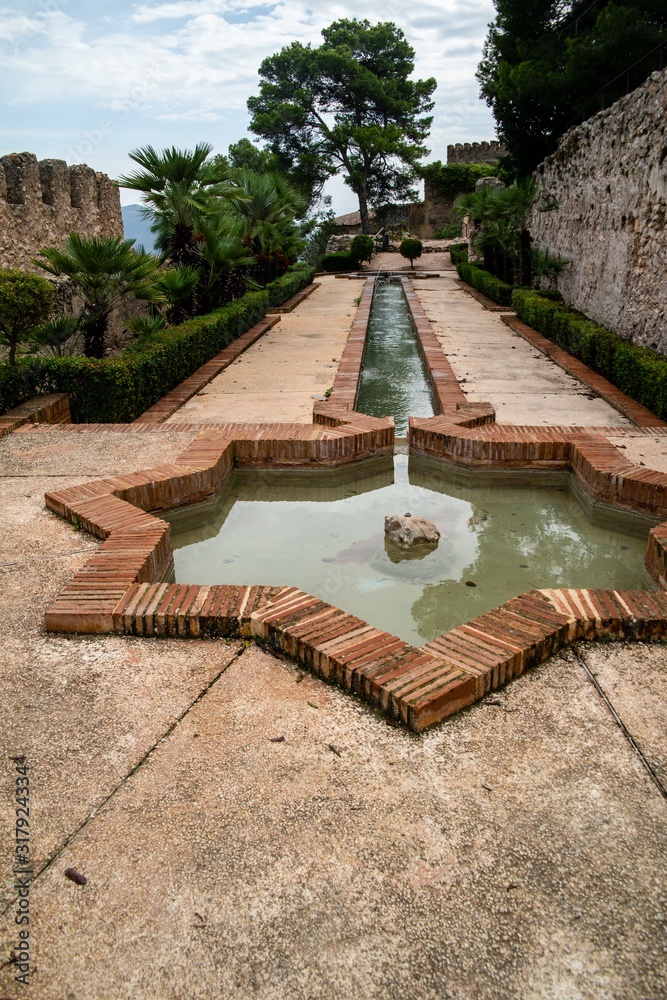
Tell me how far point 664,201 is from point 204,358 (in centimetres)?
594

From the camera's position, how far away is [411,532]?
4.32 m

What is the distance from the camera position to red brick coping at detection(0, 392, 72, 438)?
6336 mm

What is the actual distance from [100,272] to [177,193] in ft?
13.7

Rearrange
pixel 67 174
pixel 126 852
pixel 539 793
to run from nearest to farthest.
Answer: pixel 126 852, pixel 539 793, pixel 67 174

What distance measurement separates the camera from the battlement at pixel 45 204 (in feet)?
37.1

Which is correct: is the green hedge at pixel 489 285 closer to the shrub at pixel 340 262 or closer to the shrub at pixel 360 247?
the shrub at pixel 360 247

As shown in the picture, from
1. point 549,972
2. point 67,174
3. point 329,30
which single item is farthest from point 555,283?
point 329,30

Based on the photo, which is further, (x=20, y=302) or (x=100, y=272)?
(x=100, y=272)

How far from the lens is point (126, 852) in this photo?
2.01m

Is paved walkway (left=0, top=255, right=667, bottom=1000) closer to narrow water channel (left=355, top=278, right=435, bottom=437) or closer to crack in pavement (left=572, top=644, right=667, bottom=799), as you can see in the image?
crack in pavement (left=572, top=644, right=667, bottom=799)

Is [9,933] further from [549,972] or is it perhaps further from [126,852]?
[549,972]

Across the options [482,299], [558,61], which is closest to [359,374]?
[482,299]

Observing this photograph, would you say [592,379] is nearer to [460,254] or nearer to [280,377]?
[280,377]

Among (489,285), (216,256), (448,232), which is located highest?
(448,232)
